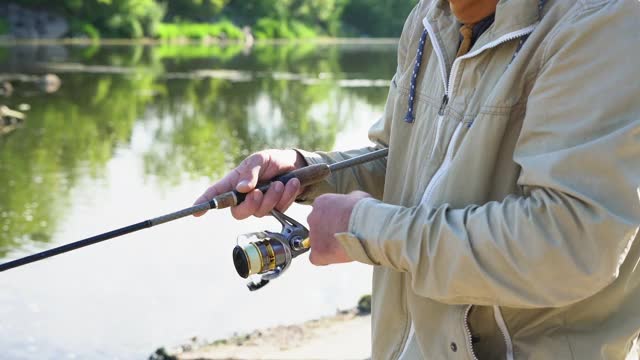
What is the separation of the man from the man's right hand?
0.34 metres

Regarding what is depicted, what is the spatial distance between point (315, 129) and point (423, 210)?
52.5 feet

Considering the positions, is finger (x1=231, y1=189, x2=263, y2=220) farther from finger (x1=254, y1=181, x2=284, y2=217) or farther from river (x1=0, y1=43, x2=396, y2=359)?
river (x1=0, y1=43, x2=396, y2=359)

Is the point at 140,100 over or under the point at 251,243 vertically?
under

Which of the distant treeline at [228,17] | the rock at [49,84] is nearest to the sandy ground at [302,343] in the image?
the rock at [49,84]

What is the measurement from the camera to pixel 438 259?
1613 millimetres

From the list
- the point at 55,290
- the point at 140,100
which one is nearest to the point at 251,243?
the point at 55,290

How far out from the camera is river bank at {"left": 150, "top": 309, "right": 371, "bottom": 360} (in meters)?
5.75

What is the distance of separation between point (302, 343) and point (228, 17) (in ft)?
197

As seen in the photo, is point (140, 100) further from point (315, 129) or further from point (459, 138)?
point (459, 138)

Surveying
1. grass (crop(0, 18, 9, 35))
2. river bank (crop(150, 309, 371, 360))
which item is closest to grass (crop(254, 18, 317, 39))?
grass (crop(0, 18, 9, 35))

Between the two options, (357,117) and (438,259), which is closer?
(438,259)

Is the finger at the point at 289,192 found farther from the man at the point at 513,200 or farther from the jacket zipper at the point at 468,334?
the jacket zipper at the point at 468,334

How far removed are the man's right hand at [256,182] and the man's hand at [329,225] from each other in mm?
377

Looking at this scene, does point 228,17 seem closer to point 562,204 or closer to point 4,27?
point 4,27
